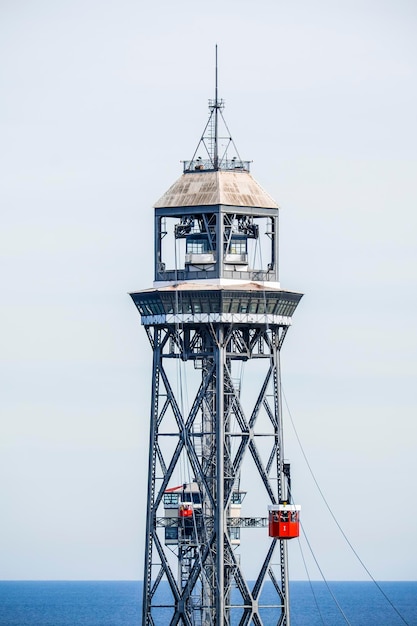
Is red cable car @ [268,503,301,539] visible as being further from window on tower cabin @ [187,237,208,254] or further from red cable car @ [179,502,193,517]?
window on tower cabin @ [187,237,208,254]

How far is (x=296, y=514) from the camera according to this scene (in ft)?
518

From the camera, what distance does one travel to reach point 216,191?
160500 millimetres

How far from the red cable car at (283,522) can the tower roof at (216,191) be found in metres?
22.4

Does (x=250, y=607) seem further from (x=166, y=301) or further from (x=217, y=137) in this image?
(x=217, y=137)

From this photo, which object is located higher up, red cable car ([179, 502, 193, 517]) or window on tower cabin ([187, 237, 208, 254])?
window on tower cabin ([187, 237, 208, 254])

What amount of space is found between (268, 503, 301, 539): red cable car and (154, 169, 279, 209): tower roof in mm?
22441

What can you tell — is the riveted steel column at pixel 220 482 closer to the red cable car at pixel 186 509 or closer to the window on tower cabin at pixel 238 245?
the red cable car at pixel 186 509

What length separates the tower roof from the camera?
16012 cm

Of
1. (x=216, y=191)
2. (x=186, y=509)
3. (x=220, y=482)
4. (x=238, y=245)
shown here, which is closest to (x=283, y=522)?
(x=220, y=482)

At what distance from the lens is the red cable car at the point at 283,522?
156875 millimetres

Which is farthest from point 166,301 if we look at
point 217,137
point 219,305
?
point 217,137

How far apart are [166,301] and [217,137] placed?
14413mm

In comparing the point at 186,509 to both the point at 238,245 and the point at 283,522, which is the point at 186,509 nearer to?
the point at 283,522

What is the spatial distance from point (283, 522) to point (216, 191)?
82.0 ft
